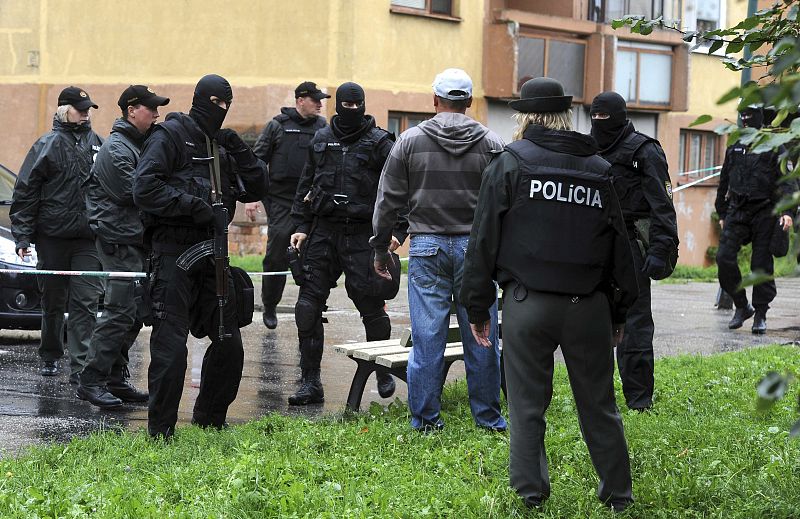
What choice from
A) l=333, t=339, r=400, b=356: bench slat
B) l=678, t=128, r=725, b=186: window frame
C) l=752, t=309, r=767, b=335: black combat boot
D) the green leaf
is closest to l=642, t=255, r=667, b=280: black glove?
l=333, t=339, r=400, b=356: bench slat

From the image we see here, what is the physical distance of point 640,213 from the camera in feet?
23.3

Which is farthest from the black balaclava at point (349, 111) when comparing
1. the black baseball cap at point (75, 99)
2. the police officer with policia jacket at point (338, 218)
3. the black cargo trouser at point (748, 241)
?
the black cargo trouser at point (748, 241)

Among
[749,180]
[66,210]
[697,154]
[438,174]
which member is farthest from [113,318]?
[697,154]

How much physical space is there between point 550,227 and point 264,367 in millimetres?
5169

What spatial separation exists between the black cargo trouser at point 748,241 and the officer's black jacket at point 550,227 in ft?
23.5

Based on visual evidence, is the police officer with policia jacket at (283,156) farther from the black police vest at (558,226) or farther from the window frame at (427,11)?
the window frame at (427,11)

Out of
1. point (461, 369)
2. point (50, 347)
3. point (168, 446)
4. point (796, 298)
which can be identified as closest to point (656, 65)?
point (796, 298)

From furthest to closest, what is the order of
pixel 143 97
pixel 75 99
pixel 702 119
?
pixel 75 99 < pixel 143 97 < pixel 702 119

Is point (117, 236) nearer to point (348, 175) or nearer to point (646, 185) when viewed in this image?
point (348, 175)

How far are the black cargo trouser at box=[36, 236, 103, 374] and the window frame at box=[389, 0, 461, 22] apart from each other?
12190 millimetres

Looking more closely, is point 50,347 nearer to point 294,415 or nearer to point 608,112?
point 294,415

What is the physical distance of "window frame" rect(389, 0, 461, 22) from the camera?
796 inches

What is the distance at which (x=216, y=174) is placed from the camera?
673cm

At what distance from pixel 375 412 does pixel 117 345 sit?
1907 mm
